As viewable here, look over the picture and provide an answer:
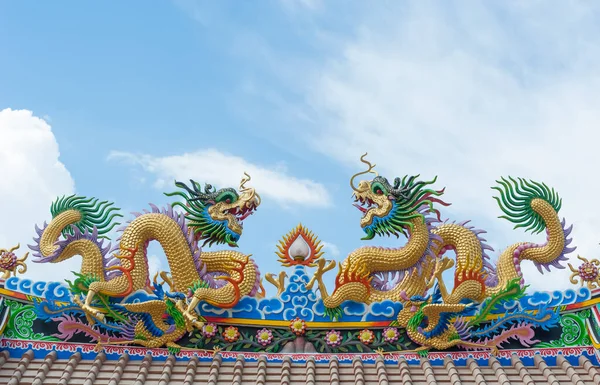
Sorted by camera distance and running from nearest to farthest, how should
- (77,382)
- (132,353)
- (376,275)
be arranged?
(77,382), (132,353), (376,275)

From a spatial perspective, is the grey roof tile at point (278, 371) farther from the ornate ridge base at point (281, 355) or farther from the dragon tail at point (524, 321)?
the dragon tail at point (524, 321)

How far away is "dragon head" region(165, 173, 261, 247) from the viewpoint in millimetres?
9406

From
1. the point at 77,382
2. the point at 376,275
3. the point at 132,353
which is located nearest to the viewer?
the point at 77,382

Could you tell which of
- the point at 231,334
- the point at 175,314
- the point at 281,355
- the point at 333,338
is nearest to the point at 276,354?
the point at 281,355

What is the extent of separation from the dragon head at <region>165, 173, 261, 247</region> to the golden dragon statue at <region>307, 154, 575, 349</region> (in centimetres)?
122

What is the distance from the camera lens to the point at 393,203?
9.48 metres

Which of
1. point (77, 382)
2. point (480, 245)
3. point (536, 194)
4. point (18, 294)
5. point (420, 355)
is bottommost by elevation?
point (77, 382)

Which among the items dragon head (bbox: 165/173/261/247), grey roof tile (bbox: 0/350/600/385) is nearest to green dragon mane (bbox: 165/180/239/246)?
dragon head (bbox: 165/173/261/247)

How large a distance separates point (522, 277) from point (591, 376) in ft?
4.84

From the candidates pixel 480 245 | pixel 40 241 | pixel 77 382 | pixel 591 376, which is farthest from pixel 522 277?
pixel 40 241

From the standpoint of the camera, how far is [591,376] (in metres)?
8.17

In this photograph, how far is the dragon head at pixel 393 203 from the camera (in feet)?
30.8

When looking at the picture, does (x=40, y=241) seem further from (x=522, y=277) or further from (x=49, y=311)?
(x=522, y=277)

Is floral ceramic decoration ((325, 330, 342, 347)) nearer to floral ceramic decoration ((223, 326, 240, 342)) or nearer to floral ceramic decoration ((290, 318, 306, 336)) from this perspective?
floral ceramic decoration ((290, 318, 306, 336))
